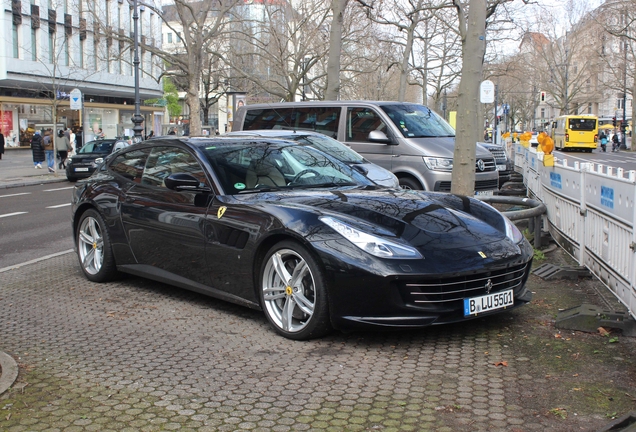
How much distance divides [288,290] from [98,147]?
79.6 feet

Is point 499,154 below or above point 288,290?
above

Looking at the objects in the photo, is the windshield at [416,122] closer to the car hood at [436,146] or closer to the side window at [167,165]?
the car hood at [436,146]

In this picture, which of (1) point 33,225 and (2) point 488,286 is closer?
(2) point 488,286

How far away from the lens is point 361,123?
1421 centimetres

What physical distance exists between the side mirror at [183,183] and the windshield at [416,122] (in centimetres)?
809

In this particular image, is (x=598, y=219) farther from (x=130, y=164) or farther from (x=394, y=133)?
(x=394, y=133)

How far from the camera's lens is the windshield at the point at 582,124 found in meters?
62.3

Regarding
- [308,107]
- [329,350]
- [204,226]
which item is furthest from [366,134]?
[329,350]

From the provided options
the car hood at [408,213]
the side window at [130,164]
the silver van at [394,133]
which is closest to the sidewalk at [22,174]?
the silver van at [394,133]

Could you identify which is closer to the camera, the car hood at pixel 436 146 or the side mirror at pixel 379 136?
the car hood at pixel 436 146

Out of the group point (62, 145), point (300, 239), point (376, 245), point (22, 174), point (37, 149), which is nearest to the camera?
point (376, 245)

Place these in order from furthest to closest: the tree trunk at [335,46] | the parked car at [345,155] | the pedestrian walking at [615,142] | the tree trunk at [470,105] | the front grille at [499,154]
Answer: the pedestrian walking at [615,142] < the tree trunk at [335,46] < the front grille at [499,154] < the parked car at [345,155] < the tree trunk at [470,105]

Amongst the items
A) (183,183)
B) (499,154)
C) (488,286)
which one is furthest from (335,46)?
(488,286)

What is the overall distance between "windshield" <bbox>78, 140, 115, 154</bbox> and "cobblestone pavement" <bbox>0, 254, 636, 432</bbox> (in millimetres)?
22219
